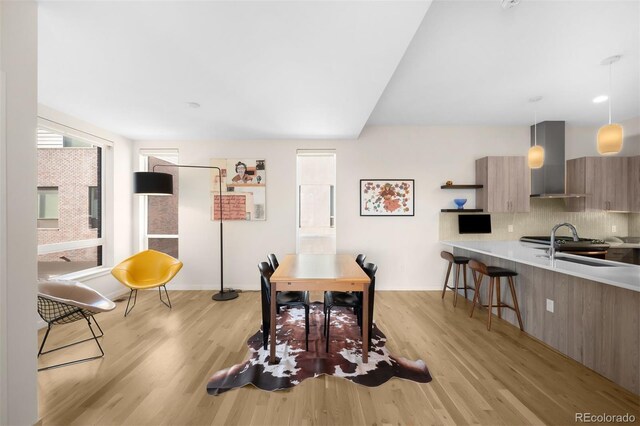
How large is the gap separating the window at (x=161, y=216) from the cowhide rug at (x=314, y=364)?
286 centimetres

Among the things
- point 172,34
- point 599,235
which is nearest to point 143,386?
point 172,34

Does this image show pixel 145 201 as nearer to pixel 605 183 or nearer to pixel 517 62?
pixel 517 62

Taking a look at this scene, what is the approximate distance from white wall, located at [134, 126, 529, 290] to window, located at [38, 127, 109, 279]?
2.93 feet

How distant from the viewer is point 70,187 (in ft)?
12.2

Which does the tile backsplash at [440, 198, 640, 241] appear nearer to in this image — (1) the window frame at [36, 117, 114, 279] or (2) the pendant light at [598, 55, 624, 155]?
(2) the pendant light at [598, 55, 624, 155]

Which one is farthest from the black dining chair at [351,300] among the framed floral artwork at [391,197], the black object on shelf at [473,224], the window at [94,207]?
the window at [94,207]

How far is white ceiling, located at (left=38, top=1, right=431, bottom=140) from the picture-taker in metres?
1.69

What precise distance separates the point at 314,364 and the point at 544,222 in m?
4.69

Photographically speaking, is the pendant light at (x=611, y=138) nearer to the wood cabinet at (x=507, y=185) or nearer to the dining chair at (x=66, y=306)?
the wood cabinet at (x=507, y=185)

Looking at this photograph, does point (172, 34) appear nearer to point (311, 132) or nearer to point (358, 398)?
point (311, 132)

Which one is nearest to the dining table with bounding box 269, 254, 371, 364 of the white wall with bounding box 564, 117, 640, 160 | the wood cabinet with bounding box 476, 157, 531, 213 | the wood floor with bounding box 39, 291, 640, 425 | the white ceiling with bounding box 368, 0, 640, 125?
the wood floor with bounding box 39, 291, 640, 425

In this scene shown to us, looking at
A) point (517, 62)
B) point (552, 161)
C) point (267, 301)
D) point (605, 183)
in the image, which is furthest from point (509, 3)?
point (605, 183)

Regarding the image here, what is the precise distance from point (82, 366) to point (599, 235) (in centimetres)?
743

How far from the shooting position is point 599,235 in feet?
14.6
